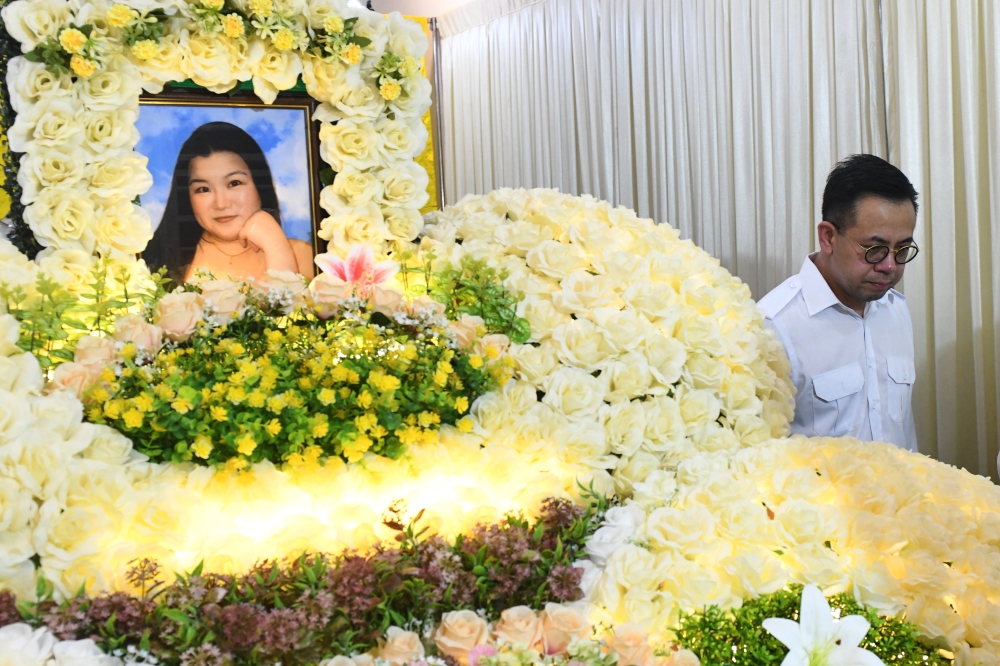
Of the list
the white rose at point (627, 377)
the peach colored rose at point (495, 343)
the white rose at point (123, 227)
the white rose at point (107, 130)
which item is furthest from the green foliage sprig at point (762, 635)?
the white rose at point (107, 130)

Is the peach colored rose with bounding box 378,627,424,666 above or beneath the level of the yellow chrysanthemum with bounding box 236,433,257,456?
beneath

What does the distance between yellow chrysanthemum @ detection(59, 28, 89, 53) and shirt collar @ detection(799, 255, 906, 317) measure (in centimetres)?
215

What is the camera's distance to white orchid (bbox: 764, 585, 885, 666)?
113cm

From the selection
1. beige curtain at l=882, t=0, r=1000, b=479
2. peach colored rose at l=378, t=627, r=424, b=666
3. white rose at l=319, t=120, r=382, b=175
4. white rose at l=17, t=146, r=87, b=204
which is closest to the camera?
peach colored rose at l=378, t=627, r=424, b=666

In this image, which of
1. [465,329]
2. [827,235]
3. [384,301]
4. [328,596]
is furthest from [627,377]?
[827,235]

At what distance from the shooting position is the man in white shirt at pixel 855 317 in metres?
2.48

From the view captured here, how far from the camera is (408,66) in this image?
1.71 m

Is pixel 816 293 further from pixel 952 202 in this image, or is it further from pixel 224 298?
pixel 224 298

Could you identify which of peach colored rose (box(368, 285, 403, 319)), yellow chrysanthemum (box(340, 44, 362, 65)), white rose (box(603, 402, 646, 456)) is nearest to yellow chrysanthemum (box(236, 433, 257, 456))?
peach colored rose (box(368, 285, 403, 319))

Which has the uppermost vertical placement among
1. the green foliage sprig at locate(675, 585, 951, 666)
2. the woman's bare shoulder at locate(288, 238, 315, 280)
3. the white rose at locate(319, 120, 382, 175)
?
the white rose at locate(319, 120, 382, 175)

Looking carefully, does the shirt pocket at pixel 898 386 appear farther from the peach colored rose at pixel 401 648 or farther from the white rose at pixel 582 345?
the peach colored rose at pixel 401 648

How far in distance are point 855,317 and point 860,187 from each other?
435 millimetres

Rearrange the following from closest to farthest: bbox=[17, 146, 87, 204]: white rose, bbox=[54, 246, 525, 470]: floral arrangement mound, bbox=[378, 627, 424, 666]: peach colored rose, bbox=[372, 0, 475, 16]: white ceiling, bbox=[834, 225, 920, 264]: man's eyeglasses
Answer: bbox=[378, 627, 424, 666]: peach colored rose, bbox=[54, 246, 525, 470]: floral arrangement mound, bbox=[17, 146, 87, 204]: white rose, bbox=[834, 225, 920, 264]: man's eyeglasses, bbox=[372, 0, 475, 16]: white ceiling

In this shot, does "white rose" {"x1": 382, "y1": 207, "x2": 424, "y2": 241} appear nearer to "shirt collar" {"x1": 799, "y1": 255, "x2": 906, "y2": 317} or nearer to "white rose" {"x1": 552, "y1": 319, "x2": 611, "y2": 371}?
"white rose" {"x1": 552, "y1": 319, "x2": 611, "y2": 371}
